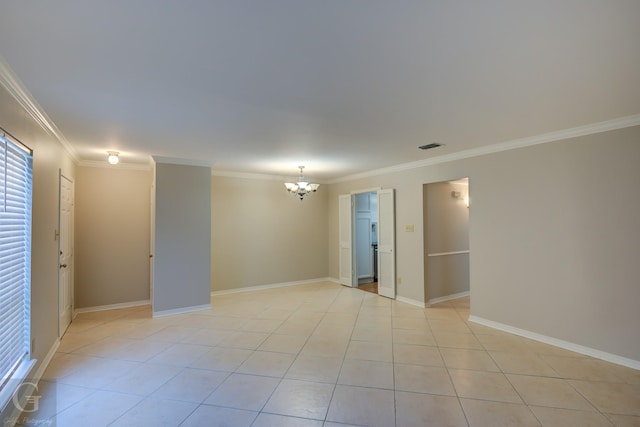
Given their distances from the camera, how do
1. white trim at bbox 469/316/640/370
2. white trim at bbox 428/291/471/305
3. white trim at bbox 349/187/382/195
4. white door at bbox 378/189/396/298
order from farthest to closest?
white trim at bbox 349/187/382/195 → white door at bbox 378/189/396/298 → white trim at bbox 428/291/471/305 → white trim at bbox 469/316/640/370

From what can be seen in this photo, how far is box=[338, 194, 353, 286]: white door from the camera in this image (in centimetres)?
683

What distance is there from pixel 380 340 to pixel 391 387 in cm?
108

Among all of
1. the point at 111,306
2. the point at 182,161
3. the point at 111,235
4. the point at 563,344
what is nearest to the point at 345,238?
the point at 182,161

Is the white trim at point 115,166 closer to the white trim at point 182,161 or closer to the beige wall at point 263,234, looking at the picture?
the white trim at point 182,161

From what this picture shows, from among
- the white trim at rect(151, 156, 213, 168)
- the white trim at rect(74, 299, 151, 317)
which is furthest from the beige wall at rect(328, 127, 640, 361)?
the white trim at rect(74, 299, 151, 317)

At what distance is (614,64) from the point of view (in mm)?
2027

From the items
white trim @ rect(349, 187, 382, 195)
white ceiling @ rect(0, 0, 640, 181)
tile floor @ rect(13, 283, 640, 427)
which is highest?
white ceiling @ rect(0, 0, 640, 181)

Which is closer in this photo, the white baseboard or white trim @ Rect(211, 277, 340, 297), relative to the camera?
the white baseboard

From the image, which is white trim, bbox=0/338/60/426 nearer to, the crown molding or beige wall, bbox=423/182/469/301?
the crown molding

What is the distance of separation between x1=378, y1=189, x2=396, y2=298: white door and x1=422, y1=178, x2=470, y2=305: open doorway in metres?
0.66

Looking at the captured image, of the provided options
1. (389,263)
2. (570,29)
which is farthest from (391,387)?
(389,263)

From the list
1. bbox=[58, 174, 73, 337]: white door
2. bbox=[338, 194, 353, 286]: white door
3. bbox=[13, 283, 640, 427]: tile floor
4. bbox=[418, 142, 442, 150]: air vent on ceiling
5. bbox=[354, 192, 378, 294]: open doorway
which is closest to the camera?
bbox=[13, 283, 640, 427]: tile floor

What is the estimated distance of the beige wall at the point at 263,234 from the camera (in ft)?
19.9

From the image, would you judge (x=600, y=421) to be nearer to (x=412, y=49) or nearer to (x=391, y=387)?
(x=391, y=387)
